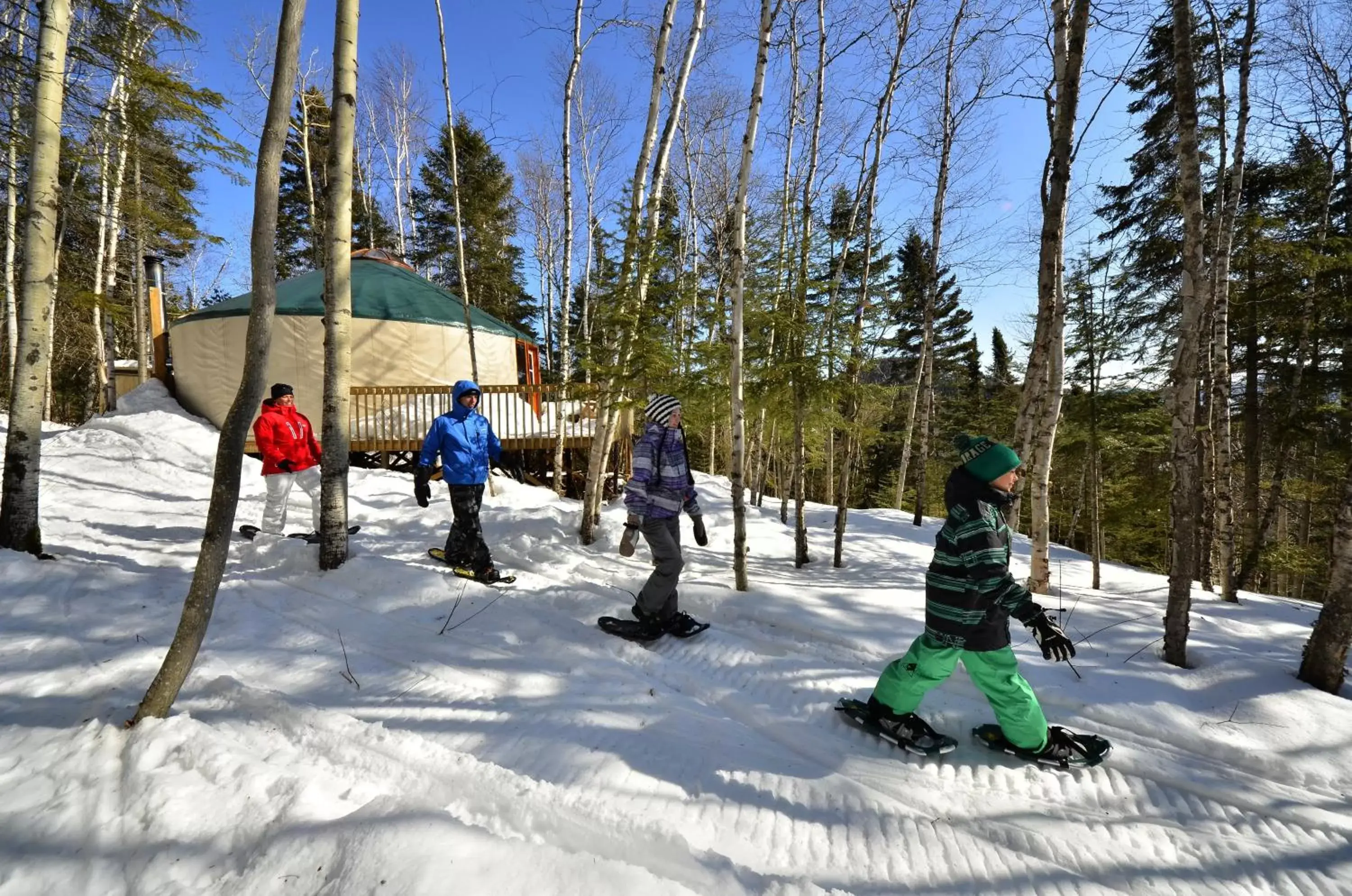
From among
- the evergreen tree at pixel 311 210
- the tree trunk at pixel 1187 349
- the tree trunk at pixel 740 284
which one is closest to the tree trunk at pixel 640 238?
the tree trunk at pixel 740 284

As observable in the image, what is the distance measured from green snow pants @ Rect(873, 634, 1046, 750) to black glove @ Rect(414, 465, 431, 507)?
12.7 ft

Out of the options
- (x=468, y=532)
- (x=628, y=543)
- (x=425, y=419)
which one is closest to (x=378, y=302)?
(x=425, y=419)

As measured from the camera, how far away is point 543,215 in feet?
58.7

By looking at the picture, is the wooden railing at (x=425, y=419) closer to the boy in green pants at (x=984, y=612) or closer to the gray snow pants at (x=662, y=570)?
the gray snow pants at (x=662, y=570)

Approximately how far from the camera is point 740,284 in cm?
500

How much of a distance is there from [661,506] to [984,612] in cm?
211

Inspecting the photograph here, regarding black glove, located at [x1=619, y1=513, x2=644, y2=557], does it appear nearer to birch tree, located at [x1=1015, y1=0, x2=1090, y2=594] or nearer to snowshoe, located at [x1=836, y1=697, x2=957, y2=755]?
snowshoe, located at [x1=836, y1=697, x2=957, y2=755]

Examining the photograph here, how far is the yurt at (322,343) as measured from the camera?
39.6 ft

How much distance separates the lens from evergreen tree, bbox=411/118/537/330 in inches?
774

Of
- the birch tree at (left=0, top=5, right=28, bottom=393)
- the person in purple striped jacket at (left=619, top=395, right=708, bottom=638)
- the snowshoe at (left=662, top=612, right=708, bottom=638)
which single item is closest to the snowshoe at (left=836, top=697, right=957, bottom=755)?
the snowshoe at (left=662, top=612, right=708, bottom=638)

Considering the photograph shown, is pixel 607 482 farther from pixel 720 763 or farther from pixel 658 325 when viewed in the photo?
pixel 720 763

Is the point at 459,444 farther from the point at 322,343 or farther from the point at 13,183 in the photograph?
the point at 322,343

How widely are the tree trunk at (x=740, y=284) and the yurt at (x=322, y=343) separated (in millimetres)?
9152

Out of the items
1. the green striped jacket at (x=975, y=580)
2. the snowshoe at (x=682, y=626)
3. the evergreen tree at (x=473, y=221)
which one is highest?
the evergreen tree at (x=473, y=221)
